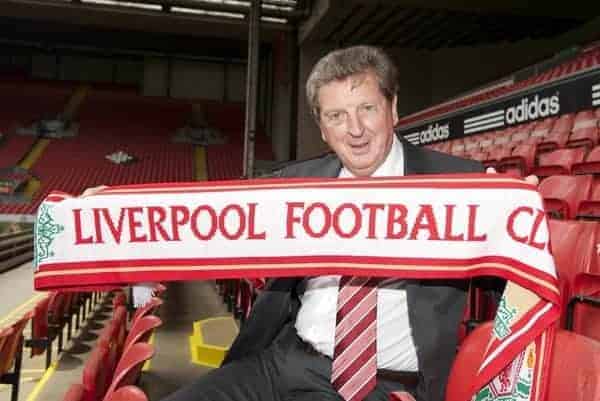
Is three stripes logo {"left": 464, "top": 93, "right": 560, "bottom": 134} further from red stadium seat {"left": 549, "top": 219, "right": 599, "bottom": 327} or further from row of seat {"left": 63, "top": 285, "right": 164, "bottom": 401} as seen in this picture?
row of seat {"left": 63, "top": 285, "right": 164, "bottom": 401}

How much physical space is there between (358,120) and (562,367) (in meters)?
0.68

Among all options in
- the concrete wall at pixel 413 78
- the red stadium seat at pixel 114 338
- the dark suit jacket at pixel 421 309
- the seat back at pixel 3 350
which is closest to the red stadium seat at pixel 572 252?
the dark suit jacket at pixel 421 309

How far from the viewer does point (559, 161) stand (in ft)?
12.7

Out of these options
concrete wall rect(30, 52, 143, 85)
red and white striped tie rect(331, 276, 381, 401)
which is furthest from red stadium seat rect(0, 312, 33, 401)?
concrete wall rect(30, 52, 143, 85)

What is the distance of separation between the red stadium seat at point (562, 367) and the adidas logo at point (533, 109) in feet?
17.9

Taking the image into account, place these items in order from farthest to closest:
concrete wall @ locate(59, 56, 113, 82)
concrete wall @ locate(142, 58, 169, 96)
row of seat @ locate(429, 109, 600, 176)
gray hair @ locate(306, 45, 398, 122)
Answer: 1. concrete wall @ locate(59, 56, 113, 82)
2. concrete wall @ locate(142, 58, 169, 96)
3. row of seat @ locate(429, 109, 600, 176)
4. gray hair @ locate(306, 45, 398, 122)

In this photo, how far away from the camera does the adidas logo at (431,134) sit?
8.55m

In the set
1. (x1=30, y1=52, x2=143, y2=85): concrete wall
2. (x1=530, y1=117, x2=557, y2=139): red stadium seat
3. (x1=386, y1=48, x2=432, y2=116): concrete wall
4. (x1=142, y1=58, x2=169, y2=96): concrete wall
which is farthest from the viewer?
(x1=30, y1=52, x2=143, y2=85): concrete wall

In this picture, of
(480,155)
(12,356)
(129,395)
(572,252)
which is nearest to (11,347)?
(12,356)

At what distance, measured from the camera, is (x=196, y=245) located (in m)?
1.29

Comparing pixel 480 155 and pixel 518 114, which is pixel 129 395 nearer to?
pixel 480 155

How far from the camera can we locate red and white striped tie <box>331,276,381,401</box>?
1.22 meters

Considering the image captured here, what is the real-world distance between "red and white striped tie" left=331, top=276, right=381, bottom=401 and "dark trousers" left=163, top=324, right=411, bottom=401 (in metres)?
0.03

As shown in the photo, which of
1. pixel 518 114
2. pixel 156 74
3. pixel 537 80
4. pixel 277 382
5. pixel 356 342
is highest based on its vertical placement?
pixel 156 74
